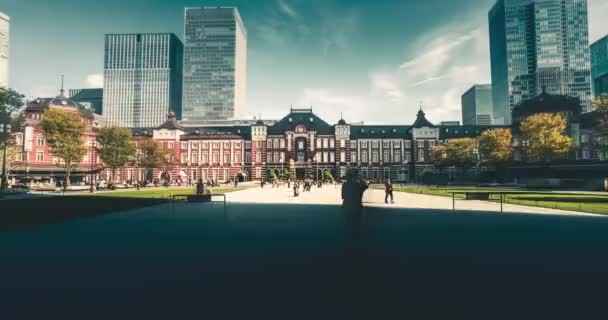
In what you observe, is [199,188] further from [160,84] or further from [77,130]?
[160,84]

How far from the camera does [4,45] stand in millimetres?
151625

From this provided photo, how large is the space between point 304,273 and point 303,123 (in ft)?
235

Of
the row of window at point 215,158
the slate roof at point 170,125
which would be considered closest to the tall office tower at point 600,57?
the row of window at point 215,158

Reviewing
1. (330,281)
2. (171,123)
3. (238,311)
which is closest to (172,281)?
(238,311)

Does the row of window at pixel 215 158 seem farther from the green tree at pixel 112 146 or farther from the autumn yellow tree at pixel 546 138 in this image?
the autumn yellow tree at pixel 546 138

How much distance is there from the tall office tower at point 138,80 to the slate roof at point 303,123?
101434mm

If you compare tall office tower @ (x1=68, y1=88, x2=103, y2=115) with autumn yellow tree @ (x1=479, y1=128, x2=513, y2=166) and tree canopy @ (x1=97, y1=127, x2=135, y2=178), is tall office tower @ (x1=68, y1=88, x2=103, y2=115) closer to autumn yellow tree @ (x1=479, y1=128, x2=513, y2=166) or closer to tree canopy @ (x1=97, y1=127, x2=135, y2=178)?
tree canopy @ (x1=97, y1=127, x2=135, y2=178)

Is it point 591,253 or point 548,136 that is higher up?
point 548,136

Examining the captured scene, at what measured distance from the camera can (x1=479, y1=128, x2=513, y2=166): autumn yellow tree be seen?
5034cm

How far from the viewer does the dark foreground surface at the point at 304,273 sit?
4668 millimetres

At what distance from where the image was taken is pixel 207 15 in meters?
150

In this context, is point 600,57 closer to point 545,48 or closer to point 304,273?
point 545,48

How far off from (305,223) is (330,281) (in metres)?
6.70

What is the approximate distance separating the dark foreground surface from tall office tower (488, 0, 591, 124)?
14433 cm
